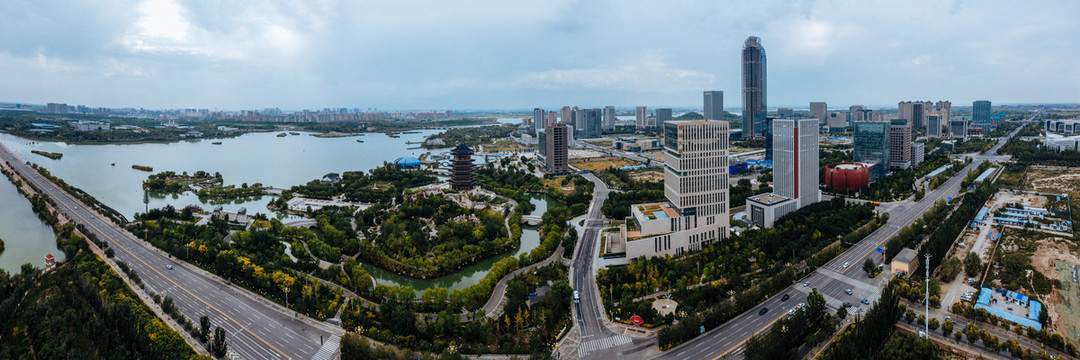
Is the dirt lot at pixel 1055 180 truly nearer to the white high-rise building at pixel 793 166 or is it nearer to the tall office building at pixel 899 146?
the tall office building at pixel 899 146

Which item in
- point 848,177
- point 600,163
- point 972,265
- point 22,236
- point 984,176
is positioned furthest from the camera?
point 600,163

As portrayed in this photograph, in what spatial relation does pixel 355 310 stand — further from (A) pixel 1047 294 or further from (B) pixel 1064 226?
(B) pixel 1064 226

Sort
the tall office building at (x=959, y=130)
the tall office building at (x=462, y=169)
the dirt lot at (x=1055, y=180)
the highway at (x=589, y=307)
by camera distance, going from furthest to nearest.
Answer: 1. the tall office building at (x=959, y=130)
2. the tall office building at (x=462, y=169)
3. the dirt lot at (x=1055, y=180)
4. the highway at (x=589, y=307)

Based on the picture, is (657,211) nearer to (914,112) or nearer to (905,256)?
(905,256)

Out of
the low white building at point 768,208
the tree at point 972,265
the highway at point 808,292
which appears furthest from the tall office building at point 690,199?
the tree at point 972,265

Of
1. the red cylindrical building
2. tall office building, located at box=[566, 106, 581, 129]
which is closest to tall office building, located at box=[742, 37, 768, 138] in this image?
tall office building, located at box=[566, 106, 581, 129]

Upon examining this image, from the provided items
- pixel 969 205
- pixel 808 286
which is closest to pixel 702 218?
pixel 808 286

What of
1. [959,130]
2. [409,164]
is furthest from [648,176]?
[959,130]
